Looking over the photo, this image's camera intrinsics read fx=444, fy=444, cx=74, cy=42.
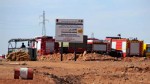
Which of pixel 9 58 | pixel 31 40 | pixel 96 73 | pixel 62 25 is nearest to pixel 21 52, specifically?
pixel 9 58

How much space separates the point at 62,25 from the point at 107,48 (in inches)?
837

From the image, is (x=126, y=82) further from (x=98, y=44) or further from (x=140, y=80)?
(x=98, y=44)

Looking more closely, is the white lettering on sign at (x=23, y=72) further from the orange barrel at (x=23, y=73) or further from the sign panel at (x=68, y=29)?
the sign panel at (x=68, y=29)

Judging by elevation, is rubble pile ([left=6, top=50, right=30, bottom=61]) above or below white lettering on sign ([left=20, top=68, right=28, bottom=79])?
below

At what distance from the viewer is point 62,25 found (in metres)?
45.2

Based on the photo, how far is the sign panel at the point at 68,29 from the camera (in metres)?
45.0

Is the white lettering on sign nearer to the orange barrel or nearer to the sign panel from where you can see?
the orange barrel

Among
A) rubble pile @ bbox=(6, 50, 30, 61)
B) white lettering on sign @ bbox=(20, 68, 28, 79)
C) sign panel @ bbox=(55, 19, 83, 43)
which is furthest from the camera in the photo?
rubble pile @ bbox=(6, 50, 30, 61)

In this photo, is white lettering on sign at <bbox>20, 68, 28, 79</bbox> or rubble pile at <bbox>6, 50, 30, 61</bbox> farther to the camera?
rubble pile at <bbox>6, 50, 30, 61</bbox>

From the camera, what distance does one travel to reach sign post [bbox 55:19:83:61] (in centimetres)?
4503

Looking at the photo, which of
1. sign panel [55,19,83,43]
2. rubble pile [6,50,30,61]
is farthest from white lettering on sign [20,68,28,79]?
rubble pile [6,50,30,61]

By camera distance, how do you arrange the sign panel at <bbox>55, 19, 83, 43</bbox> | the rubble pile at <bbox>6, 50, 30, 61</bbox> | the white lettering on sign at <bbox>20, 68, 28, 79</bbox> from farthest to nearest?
the rubble pile at <bbox>6, 50, 30, 61</bbox>
the sign panel at <bbox>55, 19, 83, 43</bbox>
the white lettering on sign at <bbox>20, 68, 28, 79</bbox>

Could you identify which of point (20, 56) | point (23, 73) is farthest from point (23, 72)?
point (20, 56)

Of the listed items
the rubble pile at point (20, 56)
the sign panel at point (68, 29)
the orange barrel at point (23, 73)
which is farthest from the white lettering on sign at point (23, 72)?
the rubble pile at point (20, 56)
